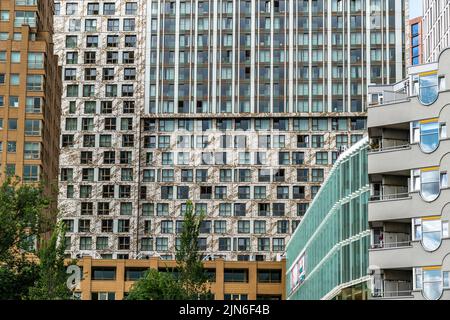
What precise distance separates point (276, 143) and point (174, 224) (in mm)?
23499

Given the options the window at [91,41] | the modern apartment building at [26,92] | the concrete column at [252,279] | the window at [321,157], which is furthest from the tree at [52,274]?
the window at [91,41]

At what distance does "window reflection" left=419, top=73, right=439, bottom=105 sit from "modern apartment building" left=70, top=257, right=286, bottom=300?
87.6m

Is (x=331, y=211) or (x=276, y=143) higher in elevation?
(x=276, y=143)

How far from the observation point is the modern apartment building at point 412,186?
69.2 m

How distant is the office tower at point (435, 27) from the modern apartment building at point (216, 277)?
40.4m

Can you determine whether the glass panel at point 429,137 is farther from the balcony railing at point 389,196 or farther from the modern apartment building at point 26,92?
the modern apartment building at point 26,92

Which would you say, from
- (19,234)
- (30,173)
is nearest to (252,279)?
(30,173)

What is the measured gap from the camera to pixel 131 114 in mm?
187250

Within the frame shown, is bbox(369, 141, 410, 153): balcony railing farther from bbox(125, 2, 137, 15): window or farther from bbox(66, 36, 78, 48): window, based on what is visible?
bbox(66, 36, 78, 48): window

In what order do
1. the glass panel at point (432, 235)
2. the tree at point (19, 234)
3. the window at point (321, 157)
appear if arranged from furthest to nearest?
the window at point (321, 157) → the tree at point (19, 234) → the glass panel at point (432, 235)
